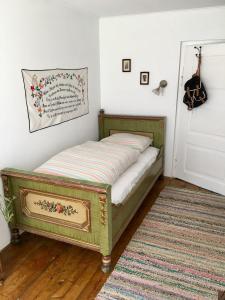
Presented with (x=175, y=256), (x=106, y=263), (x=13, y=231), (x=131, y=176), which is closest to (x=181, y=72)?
(x=131, y=176)

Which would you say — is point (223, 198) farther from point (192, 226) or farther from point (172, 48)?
point (172, 48)

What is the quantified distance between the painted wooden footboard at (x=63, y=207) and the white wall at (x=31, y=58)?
0.21 meters

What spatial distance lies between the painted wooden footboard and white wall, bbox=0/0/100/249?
21 centimetres

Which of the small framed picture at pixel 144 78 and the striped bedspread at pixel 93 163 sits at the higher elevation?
the small framed picture at pixel 144 78

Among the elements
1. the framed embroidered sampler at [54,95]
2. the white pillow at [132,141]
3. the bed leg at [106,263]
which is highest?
the framed embroidered sampler at [54,95]

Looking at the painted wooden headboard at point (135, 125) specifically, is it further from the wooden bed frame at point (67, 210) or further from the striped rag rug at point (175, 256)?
the wooden bed frame at point (67, 210)

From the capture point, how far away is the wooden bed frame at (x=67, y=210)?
1975 mm

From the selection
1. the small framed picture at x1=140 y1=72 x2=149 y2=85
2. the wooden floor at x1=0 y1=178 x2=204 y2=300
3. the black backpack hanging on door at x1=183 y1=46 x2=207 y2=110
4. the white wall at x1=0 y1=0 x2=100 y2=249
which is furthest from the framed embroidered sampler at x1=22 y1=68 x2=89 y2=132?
the black backpack hanging on door at x1=183 y1=46 x2=207 y2=110

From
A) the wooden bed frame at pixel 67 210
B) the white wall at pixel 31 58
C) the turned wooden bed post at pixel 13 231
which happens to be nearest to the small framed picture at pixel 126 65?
the white wall at pixel 31 58

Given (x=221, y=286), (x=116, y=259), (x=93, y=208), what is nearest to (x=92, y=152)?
(x=93, y=208)

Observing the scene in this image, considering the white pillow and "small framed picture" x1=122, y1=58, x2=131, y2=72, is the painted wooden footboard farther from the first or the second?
"small framed picture" x1=122, y1=58, x2=131, y2=72

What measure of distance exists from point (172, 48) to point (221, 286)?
2.67 m

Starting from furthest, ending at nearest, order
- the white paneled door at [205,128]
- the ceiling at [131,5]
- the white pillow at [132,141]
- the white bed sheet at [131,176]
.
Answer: the white pillow at [132,141]
the white paneled door at [205,128]
the ceiling at [131,5]
the white bed sheet at [131,176]

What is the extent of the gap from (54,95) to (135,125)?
1.32m
